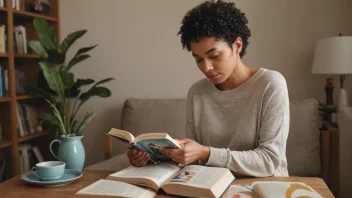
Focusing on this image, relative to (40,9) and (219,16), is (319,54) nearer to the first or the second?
(219,16)

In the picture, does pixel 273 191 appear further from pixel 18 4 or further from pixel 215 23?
pixel 18 4

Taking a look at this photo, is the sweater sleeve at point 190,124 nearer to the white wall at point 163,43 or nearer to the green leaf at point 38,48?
the white wall at point 163,43

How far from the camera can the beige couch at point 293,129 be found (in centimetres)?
212

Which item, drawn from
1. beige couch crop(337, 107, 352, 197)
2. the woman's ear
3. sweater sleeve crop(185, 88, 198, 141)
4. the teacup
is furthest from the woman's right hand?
beige couch crop(337, 107, 352, 197)

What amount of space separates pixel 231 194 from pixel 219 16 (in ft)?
2.22

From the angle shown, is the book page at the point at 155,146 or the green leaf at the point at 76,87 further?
the green leaf at the point at 76,87

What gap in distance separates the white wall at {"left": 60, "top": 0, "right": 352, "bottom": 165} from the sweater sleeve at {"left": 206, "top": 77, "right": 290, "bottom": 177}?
47.1 inches

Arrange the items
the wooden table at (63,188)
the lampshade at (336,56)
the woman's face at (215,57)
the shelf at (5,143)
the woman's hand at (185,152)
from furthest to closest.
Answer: the shelf at (5,143)
the lampshade at (336,56)
the woman's face at (215,57)
the woman's hand at (185,152)
the wooden table at (63,188)

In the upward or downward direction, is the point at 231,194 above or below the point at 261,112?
below

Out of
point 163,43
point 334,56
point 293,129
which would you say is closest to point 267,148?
point 293,129

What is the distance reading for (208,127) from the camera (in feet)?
4.89

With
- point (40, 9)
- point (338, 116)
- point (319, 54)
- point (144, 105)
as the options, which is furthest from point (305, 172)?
point (40, 9)

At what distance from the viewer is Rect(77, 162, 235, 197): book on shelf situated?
0.99 meters

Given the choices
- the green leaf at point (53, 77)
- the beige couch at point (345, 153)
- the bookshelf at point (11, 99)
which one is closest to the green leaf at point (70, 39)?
the green leaf at point (53, 77)
